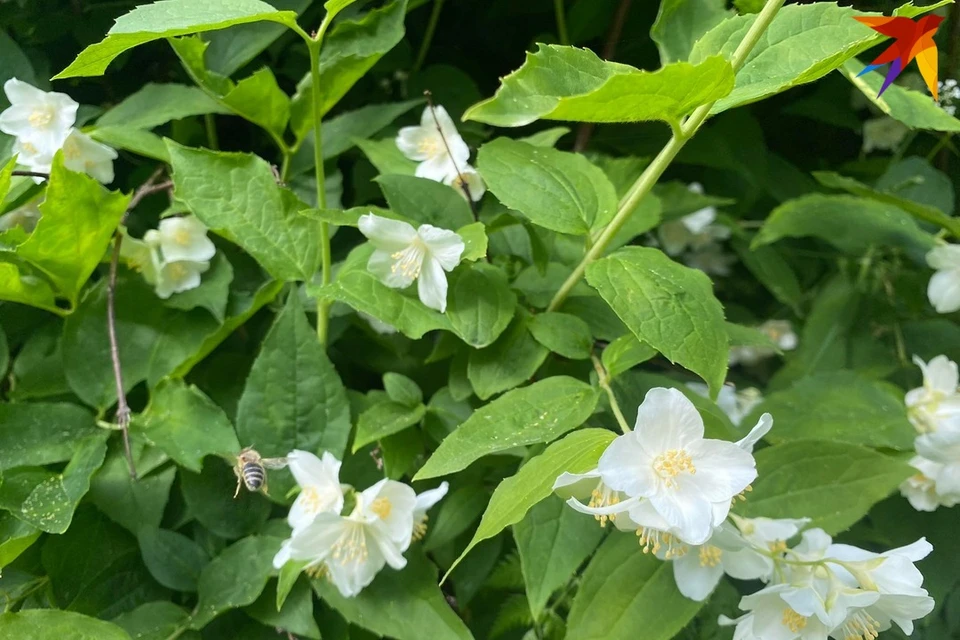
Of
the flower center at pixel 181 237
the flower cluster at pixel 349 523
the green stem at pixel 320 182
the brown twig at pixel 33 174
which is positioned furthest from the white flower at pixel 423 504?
the brown twig at pixel 33 174

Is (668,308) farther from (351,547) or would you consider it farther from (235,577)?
(235,577)

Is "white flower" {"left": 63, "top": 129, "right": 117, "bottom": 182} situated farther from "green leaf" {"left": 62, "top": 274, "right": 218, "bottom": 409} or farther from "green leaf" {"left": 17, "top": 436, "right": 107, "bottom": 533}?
"green leaf" {"left": 17, "top": 436, "right": 107, "bottom": 533}

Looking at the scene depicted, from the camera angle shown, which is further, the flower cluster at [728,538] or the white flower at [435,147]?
the white flower at [435,147]

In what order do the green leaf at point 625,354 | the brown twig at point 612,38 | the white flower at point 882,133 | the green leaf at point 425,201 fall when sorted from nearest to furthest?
the green leaf at point 625,354, the green leaf at point 425,201, the brown twig at point 612,38, the white flower at point 882,133

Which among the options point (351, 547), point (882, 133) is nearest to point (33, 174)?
point (351, 547)

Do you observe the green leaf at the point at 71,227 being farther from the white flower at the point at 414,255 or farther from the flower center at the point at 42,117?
the white flower at the point at 414,255

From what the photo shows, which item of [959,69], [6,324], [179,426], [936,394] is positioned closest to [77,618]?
[179,426]

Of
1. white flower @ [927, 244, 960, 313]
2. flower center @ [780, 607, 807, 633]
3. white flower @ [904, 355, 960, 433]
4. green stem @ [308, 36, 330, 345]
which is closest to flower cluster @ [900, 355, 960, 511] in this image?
white flower @ [904, 355, 960, 433]
